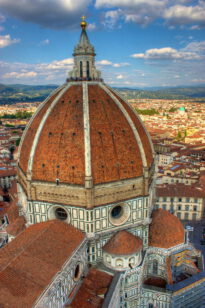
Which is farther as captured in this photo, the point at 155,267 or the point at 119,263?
the point at 155,267

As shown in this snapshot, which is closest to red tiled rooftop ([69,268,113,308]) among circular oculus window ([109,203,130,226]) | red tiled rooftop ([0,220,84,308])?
red tiled rooftop ([0,220,84,308])

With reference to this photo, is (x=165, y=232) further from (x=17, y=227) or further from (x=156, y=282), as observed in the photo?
(x=17, y=227)

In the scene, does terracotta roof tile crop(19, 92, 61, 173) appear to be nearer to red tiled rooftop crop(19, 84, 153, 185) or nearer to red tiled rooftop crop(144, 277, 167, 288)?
red tiled rooftop crop(19, 84, 153, 185)

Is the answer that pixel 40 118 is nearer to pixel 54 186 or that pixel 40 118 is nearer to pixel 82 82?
pixel 82 82

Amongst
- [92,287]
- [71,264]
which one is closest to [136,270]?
[92,287]

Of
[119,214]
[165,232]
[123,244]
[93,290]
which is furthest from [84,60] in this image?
[93,290]

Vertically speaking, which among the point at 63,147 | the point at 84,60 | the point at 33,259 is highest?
the point at 84,60

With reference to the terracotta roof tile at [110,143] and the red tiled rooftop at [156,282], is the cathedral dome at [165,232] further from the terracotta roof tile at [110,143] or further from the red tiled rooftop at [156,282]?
the terracotta roof tile at [110,143]
